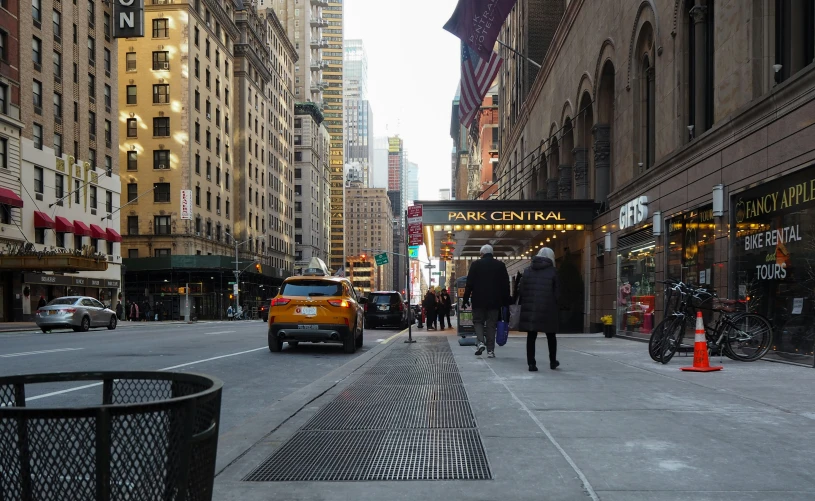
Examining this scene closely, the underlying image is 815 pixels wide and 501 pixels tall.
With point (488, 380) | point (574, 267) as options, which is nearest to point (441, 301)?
point (574, 267)

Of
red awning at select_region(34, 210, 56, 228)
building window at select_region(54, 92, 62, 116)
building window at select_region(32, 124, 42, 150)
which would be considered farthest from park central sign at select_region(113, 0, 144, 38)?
red awning at select_region(34, 210, 56, 228)

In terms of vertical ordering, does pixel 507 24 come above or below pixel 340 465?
above

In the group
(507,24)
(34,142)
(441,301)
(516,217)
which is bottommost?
(441,301)

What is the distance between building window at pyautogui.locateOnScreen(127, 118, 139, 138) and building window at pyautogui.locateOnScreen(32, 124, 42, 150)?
23.2 meters

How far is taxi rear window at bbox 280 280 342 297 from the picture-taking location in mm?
15672

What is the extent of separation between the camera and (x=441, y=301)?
110 ft

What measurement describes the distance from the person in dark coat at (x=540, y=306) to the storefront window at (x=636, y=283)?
8655mm

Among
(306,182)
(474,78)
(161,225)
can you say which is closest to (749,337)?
(474,78)

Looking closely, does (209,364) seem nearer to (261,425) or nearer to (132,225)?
(261,425)

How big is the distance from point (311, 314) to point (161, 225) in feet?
181

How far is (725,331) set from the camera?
1109 cm

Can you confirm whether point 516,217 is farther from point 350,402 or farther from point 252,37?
point 252,37

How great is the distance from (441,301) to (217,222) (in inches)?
1867

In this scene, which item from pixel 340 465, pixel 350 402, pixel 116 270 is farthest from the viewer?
pixel 116 270
